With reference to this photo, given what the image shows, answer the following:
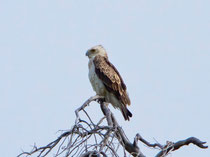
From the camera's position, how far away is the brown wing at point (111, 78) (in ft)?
28.0

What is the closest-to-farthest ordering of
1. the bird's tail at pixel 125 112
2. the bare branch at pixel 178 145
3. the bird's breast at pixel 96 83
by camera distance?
1. the bare branch at pixel 178 145
2. the bird's tail at pixel 125 112
3. the bird's breast at pixel 96 83

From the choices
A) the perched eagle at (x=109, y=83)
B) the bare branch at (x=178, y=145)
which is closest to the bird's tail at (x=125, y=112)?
the perched eagle at (x=109, y=83)

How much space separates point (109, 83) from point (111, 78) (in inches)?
5.3

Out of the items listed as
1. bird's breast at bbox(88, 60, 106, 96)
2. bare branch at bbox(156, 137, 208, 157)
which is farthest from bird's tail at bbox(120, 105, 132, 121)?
bare branch at bbox(156, 137, 208, 157)

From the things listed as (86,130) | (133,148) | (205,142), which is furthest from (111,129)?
(205,142)

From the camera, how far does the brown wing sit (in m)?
8.53

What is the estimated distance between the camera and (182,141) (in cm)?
520

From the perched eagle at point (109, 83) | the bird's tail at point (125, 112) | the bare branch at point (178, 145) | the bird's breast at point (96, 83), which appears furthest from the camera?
the bird's breast at point (96, 83)

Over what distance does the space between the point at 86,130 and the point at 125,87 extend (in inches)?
159

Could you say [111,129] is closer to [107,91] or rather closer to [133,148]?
[133,148]

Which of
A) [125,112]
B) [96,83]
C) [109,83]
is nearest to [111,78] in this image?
[109,83]

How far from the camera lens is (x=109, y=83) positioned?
8.64 metres

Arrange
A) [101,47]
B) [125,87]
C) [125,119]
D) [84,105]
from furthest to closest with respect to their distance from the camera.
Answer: [101,47] → [125,87] → [125,119] → [84,105]

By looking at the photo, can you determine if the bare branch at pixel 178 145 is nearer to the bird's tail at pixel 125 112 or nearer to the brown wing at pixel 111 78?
the bird's tail at pixel 125 112
